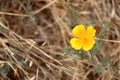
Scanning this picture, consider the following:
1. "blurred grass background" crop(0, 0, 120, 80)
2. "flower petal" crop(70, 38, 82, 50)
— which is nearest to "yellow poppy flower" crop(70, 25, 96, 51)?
"flower petal" crop(70, 38, 82, 50)

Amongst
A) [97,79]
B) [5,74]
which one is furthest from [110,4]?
[5,74]

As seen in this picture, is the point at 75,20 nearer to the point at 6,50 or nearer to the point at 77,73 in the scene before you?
the point at 77,73

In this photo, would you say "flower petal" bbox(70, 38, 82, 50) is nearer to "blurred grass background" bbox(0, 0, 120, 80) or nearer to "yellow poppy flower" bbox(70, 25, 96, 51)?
"yellow poppy flower" bbox(70, 25, 96, 51)

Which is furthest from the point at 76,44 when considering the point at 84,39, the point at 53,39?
the point at 53,39

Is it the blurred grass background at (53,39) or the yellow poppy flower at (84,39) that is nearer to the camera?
the yellow poppy flower at (84,39)

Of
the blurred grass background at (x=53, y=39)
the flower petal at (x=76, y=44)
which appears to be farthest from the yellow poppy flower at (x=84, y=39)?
the blurred grass background at (x=53, y=39)

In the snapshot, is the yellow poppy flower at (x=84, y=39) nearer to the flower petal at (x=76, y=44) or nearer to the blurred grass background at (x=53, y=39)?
the flower petal at (x=76, y=44)
